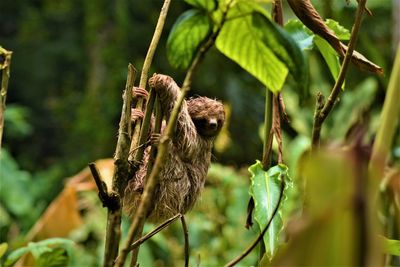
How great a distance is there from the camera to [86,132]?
735 centimetres

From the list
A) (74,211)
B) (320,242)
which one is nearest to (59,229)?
(74,211)

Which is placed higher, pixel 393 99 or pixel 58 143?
pixel 393 99

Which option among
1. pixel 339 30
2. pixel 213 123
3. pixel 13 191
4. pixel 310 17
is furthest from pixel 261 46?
pixel 13 191

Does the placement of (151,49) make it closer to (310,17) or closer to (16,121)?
(310,17)

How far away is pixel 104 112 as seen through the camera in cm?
712

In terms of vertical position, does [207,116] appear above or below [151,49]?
below

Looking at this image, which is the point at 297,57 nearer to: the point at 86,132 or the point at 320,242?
the point at 320,242

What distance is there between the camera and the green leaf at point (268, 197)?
1125mm

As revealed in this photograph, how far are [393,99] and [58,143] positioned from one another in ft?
26.5

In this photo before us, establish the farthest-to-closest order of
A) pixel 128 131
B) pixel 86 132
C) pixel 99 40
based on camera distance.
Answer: pixel 99 40
pixel 86 132
pixel 128 131

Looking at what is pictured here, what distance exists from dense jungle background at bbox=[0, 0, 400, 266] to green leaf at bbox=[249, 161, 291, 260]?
5.26ft

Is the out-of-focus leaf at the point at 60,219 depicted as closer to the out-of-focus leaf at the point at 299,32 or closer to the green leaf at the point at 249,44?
the out-of-focus leaf at the point at 299,32

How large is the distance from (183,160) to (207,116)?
0.47 feet

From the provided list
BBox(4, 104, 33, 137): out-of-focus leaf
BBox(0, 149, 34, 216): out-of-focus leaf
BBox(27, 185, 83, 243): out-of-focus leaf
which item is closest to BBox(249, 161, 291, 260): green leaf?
BBox(27, 185, 83, 243): out-of-focus leaf
